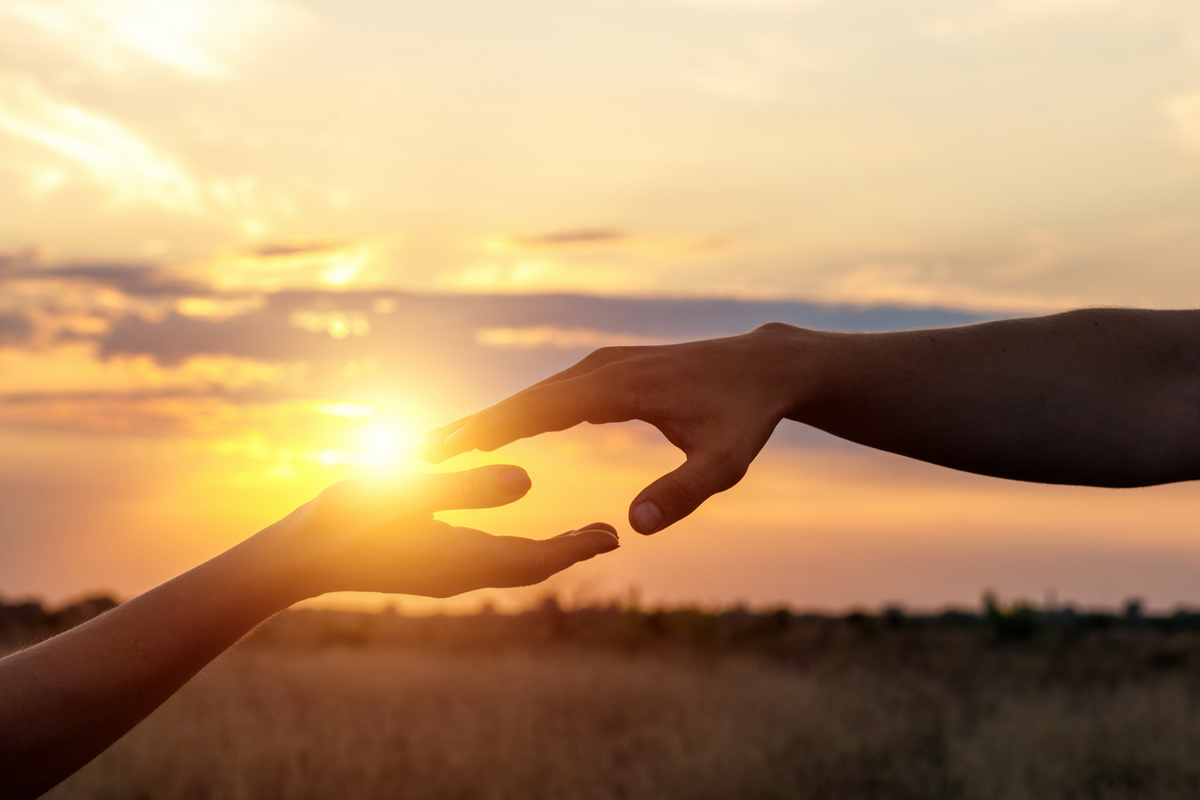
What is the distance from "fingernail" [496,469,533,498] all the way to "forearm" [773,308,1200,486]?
0.64 meters

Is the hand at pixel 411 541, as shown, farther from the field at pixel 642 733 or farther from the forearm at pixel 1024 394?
the field at pixel 642 733

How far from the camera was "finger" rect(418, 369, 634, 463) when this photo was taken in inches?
73.3

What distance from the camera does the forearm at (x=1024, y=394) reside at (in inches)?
83.8

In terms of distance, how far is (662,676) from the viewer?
14984 millimetres

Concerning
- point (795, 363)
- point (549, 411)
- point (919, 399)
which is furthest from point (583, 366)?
point (919, 399)

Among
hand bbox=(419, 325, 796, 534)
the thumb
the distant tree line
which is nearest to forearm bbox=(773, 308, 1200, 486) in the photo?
hand bbox=(419, 325, 796, 534)

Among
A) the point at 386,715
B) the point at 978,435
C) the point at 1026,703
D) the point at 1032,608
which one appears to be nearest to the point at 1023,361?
the point at 978,435

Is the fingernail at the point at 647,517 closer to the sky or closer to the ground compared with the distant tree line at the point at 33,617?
closer to the sky

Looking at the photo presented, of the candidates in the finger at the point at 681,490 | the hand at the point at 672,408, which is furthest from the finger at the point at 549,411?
the finger at the point at 681,490

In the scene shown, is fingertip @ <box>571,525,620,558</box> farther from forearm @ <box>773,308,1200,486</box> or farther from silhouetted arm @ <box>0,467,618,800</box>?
forearm @ <box>773,308,1200,486</box>

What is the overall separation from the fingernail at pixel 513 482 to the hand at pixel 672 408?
9 cm

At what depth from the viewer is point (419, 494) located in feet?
6.08

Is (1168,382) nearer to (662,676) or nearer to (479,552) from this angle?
(479,552)

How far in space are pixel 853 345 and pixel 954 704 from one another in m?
13.0
